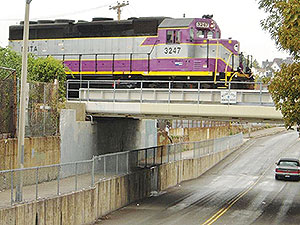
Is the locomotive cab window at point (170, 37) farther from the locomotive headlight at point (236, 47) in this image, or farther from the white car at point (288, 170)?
the white car at point (288, 170)

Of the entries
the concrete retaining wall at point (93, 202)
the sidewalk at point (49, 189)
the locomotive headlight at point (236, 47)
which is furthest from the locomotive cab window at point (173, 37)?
the sidewalk at point (49, 189)

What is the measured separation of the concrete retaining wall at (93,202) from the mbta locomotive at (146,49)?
6.76 m

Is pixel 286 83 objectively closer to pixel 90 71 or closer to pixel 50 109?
pixel 50 109

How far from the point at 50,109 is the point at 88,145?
405 centimetres

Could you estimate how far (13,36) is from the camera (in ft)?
128

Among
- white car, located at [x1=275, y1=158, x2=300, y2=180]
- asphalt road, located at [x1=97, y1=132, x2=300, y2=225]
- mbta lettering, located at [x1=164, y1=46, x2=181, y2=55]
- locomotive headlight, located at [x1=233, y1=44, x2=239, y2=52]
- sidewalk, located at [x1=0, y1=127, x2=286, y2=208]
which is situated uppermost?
locomotive headlight, located at [x1=233, y1=44, x2=239, y2=52]

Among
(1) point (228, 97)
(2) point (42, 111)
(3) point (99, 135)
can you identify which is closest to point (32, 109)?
(2) point (42, 111)

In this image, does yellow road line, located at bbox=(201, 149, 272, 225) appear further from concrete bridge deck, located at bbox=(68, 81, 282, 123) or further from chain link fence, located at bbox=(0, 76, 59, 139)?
chain link fence, located at bbox=(0, 76, 59, 139)

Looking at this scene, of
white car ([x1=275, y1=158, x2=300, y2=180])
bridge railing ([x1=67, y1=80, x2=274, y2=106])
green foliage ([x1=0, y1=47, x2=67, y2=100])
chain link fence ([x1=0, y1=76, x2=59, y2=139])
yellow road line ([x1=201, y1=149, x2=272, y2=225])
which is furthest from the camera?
white car ([x1=275, y1=158, x2=300, y2=180])

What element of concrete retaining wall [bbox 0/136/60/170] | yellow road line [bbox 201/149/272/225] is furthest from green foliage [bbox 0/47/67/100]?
yellow road line [bbox 201/149/272/225]

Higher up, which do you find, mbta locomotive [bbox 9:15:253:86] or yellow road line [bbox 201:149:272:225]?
A: mbta locomotive [bbox 9:15:253:86]

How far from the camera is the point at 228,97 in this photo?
974 inches

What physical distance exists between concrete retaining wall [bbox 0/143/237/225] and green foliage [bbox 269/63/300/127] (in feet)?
28.8

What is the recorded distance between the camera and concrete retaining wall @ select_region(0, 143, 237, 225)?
55.9 feet
